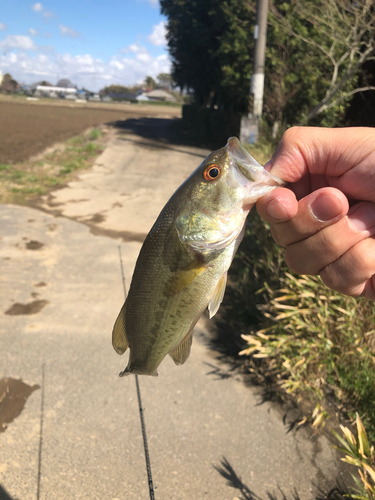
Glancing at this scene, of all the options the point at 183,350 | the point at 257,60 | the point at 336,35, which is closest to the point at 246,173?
the point at 183,350

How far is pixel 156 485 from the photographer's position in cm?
361

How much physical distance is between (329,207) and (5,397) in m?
4.25

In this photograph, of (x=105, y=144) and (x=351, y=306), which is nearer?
(x=351, y=306)

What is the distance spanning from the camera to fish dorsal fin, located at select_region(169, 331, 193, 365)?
1989 millimetres

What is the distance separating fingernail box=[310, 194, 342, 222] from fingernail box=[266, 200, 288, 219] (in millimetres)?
169

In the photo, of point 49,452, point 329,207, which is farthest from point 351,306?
point 49,452

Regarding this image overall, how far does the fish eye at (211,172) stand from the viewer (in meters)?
1.81

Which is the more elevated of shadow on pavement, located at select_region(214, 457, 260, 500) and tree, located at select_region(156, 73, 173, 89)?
tree, located at select_region(156, 73, 173, 89)

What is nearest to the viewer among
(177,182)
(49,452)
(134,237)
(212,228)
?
(212,228)

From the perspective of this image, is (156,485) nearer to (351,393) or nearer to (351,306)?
(351,393)

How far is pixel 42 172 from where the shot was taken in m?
15.0

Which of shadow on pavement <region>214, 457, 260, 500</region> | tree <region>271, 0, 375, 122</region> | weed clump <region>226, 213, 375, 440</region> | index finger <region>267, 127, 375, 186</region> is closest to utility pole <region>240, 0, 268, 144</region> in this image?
tree <region>271, 0, 375, 122</region>

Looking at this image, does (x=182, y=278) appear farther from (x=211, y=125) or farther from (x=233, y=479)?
(x=211, y=125)

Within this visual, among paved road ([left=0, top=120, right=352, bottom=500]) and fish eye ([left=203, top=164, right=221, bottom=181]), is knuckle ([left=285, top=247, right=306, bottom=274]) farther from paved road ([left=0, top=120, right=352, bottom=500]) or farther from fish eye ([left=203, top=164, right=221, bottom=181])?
paved road ([left=0, top=120, right=352, bottom=500])
